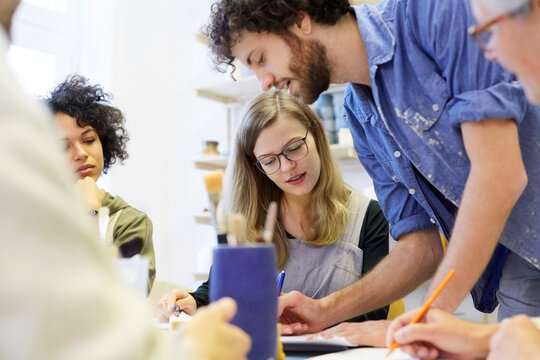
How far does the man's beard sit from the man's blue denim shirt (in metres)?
0.10

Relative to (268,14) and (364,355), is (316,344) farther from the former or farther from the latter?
(268,14)

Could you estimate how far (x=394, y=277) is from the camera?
1.48 metres

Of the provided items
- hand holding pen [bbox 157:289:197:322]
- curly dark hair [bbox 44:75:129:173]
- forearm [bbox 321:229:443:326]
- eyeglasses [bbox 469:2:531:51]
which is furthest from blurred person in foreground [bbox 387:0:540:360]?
curly dark hair [bbox 44:75:129:173]

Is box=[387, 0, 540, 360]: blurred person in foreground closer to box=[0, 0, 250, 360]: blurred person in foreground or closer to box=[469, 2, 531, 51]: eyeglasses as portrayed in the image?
box=[469, 2, 531, 51]: eyeglasses

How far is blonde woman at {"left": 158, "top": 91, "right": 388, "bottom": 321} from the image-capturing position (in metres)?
1.91

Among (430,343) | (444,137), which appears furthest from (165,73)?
(430,343)

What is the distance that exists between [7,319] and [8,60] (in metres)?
0.20

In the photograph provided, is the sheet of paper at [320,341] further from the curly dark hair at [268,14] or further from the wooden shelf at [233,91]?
the wooden shelf at [233,91]

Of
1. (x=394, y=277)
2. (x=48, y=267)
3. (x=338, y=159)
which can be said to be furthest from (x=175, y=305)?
(x=338, y=159)

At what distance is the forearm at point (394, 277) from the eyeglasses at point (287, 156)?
548mm

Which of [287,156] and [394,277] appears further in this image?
[287,156]

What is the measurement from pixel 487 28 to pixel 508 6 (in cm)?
5

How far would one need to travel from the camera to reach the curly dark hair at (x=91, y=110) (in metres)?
2.14

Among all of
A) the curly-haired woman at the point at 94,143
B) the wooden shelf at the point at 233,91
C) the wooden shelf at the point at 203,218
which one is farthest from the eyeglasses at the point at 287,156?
the wooden shelf at the point at 203,218
